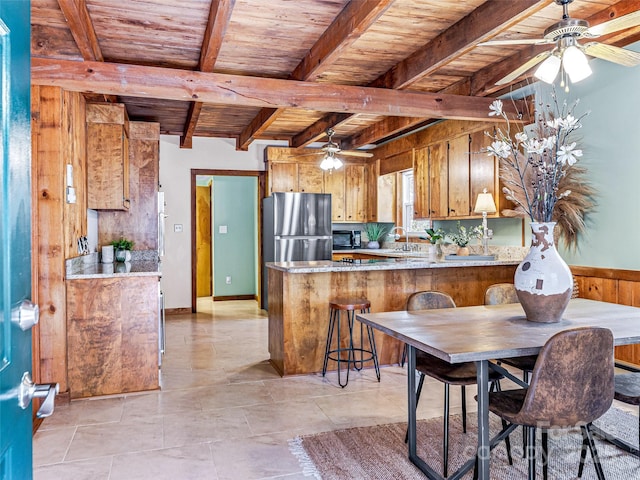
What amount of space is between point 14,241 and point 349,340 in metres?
3.36

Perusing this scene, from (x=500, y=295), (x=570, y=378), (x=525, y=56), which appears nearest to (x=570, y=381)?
(x=570, y=378)

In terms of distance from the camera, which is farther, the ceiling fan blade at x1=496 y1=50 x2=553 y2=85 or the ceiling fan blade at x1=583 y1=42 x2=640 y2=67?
the ceiling fan blade at x1=496 y1=50 x2=553 y2=85

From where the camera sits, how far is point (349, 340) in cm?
400

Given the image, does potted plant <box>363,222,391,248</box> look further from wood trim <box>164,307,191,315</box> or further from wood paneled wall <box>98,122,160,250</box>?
wood paneled wall <box>98,122,160,250</box>

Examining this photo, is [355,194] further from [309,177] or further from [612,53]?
[612,53]

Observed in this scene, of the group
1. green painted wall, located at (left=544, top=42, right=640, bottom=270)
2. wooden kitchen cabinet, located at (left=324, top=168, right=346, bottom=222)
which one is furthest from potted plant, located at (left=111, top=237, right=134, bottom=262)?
green painted wall, located at (left=544, top=42, right=640, bottom=270)

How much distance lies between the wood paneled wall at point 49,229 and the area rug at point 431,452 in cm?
184

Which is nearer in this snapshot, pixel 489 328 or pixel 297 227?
pixel 489 328

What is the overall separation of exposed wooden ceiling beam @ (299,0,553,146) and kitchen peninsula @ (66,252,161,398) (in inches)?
102

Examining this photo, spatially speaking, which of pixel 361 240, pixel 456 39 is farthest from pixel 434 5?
pixel 361 240

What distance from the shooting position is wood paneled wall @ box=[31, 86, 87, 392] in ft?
10.5

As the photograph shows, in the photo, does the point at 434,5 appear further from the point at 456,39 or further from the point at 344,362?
the point at 344,362

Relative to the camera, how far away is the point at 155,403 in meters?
3.27

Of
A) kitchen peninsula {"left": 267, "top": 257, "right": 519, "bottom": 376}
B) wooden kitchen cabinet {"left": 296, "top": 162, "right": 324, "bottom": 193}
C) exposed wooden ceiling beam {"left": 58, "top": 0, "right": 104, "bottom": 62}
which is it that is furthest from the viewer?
wooden kitchen cabinet {"left": 296, "top": 162, "right": 324, "bottom": 193}
